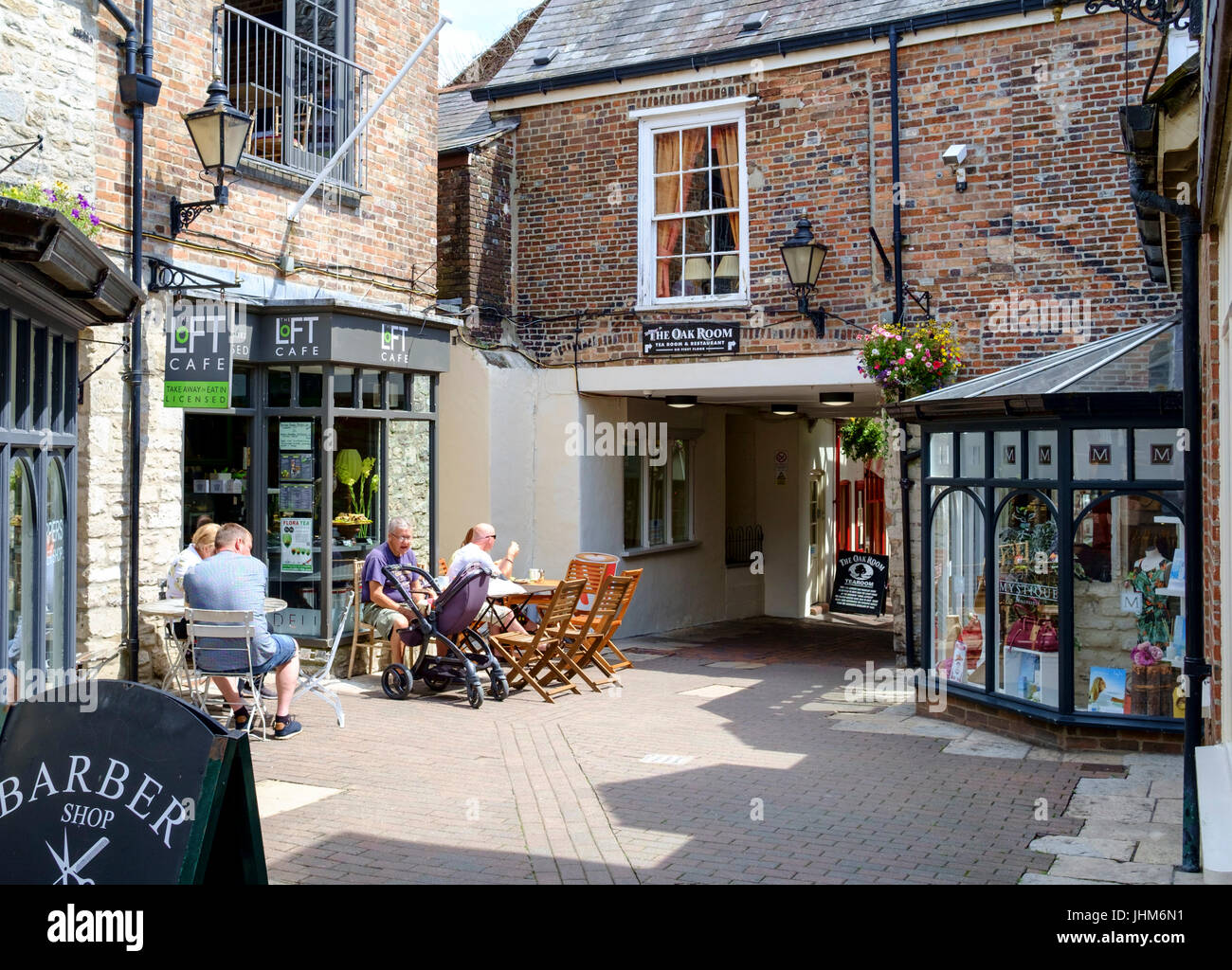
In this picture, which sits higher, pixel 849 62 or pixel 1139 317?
pixel 849 62

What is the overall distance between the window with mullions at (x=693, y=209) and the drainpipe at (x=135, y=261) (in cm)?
549

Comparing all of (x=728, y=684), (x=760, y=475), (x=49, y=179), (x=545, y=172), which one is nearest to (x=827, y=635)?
(x=760, y=475)

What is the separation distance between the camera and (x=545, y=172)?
1370 centimetres

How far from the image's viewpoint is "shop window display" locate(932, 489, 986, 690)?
9133 millimetres

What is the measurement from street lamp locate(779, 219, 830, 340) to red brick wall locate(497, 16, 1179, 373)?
18cm

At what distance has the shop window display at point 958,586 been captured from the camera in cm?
913

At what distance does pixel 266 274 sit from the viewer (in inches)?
416

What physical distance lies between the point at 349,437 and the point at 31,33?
405 cm

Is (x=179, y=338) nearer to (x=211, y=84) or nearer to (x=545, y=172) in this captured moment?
(x=211, y=84)

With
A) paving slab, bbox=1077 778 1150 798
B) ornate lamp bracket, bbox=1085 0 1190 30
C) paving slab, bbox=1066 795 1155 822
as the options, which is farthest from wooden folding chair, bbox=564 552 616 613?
ornate lamp bracket, bbox=1085 0 1190 30

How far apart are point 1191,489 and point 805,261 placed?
242 inches

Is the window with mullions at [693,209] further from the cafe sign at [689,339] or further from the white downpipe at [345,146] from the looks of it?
the white downpipe at [345,146]

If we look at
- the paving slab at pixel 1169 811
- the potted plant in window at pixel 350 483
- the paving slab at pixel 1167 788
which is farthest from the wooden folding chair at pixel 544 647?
the paving slab at pixel 1169 811

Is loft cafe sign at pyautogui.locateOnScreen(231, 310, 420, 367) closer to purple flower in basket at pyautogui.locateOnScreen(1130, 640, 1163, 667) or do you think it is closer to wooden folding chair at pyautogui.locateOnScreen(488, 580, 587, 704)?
wooden folding chair at pyautogui.locateOnScreen(488, 580, 587, 704)
